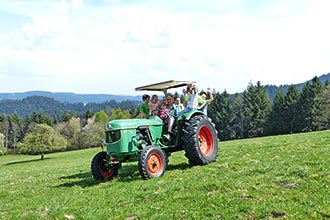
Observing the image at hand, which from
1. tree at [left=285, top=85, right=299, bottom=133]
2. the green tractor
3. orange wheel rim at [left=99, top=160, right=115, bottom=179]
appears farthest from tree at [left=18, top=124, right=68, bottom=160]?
the green tractor

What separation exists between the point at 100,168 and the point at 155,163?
7.24ft

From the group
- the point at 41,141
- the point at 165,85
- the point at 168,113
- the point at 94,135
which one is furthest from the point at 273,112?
the point at 168,113

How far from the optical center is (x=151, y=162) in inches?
475

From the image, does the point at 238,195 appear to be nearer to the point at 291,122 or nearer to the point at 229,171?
the point at 229,171

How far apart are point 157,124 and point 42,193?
4.33 m

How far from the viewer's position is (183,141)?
43.4 ft

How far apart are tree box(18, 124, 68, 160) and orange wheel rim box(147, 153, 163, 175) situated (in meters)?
56.2

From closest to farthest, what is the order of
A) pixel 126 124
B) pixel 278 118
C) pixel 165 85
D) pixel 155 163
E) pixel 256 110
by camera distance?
pixel 155 163
pixel 126 124
pixel 165 85
pixel 278 118
pixel 256 110

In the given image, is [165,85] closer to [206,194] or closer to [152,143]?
[152,143]

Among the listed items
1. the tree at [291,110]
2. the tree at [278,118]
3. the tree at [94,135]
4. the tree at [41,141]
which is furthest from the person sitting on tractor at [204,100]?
the tree at [94,135]

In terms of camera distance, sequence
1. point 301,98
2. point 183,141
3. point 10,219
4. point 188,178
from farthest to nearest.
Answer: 1. point 301,98
2. point 183,141
3. point 188,178
4. point 10,219

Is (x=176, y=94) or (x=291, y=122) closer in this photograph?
(x=176, y=94)

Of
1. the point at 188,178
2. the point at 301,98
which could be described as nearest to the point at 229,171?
the point at 188,178

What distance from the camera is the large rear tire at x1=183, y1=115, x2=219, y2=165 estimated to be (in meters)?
13.0
